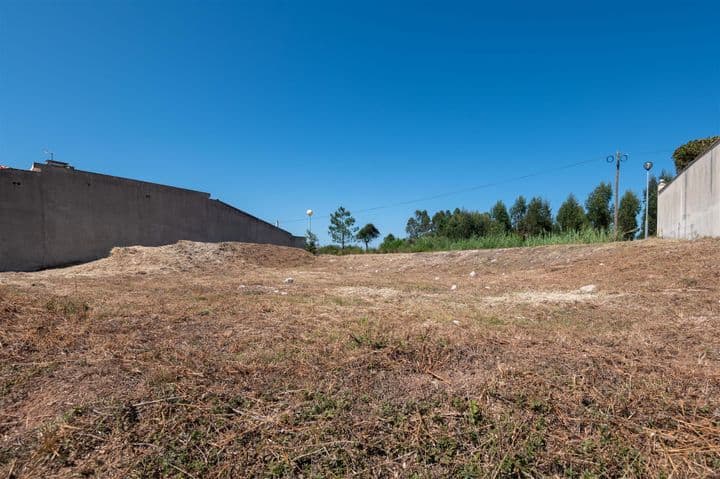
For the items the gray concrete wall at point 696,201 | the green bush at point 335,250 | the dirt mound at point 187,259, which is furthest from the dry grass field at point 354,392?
the green bush at point 335,250

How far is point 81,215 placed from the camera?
1048 centimetres

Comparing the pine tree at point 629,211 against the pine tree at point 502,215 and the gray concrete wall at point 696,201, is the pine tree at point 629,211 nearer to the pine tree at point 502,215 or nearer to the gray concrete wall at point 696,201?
the pine tree at point 502,215

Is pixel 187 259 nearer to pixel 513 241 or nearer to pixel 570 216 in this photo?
pixel 513 241

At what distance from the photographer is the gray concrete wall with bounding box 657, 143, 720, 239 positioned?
696 centimetres

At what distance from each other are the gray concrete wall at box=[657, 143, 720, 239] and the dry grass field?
5847mm

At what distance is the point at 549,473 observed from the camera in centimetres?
115

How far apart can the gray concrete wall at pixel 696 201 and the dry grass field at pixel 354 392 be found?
5847 millimetres

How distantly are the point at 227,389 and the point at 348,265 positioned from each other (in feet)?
34.0

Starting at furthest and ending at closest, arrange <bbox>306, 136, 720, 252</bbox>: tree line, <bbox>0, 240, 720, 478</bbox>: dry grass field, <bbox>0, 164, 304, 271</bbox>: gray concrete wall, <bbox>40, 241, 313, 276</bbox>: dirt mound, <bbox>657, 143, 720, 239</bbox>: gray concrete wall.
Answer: <bbox>306, 136, 720, 252</bbox>: tree line, <bbox>0, 164, 304, 271</bbox>: gray concrete wall, <bbox>40, 241, 313, 276</bbox>: dirt mound, <bbox>657, 143, 720, 239</bbox>: gray concrete wall, <bbox>0, 240, 720, 478</bbox>: dry grass field

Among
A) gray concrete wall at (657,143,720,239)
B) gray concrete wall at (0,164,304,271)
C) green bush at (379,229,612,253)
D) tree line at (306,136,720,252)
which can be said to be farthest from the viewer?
tree line at (306,136,720,252)

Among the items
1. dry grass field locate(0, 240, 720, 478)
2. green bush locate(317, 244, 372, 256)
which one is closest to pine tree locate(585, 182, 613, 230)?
green bush locate(317, 244, 372, 256)

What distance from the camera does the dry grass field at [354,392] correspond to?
3.90 feet

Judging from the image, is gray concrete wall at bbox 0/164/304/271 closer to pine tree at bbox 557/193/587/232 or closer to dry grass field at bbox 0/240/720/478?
dry grass field at bbox 0/240/720/478

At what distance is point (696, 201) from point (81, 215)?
58.0ft
